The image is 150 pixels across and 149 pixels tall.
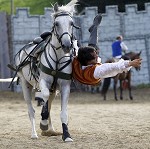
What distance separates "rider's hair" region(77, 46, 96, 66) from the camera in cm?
813

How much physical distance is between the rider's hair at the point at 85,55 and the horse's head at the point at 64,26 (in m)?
0.24

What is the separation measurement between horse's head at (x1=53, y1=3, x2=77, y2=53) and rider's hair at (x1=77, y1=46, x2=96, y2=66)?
0.79 feet

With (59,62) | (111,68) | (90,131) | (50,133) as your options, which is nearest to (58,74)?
(59,62)

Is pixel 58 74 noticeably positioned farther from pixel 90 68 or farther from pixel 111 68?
pixel 111 68

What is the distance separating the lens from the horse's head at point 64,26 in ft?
26.1

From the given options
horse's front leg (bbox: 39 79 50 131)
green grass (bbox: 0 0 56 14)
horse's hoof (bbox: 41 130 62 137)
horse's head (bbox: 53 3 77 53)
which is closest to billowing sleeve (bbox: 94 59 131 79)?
horse's head (bbox: 53 3 77 53)

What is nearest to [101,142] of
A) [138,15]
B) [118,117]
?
[118,117]

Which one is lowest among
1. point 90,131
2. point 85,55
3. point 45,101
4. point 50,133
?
point 90,131

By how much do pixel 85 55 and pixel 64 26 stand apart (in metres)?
0.52

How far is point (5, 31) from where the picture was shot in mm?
23594

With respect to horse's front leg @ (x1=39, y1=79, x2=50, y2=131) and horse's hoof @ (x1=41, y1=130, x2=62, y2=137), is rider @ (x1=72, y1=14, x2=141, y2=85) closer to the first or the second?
horse's front leg @ (x1=39, y1=79, x2=50, y2=131)

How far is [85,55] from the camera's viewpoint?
814 cm

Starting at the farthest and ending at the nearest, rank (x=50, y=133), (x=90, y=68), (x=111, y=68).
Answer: (x=50, y=133) < (x=90, y=68) < (x=111, y=68)

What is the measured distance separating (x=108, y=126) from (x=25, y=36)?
13860 mm
